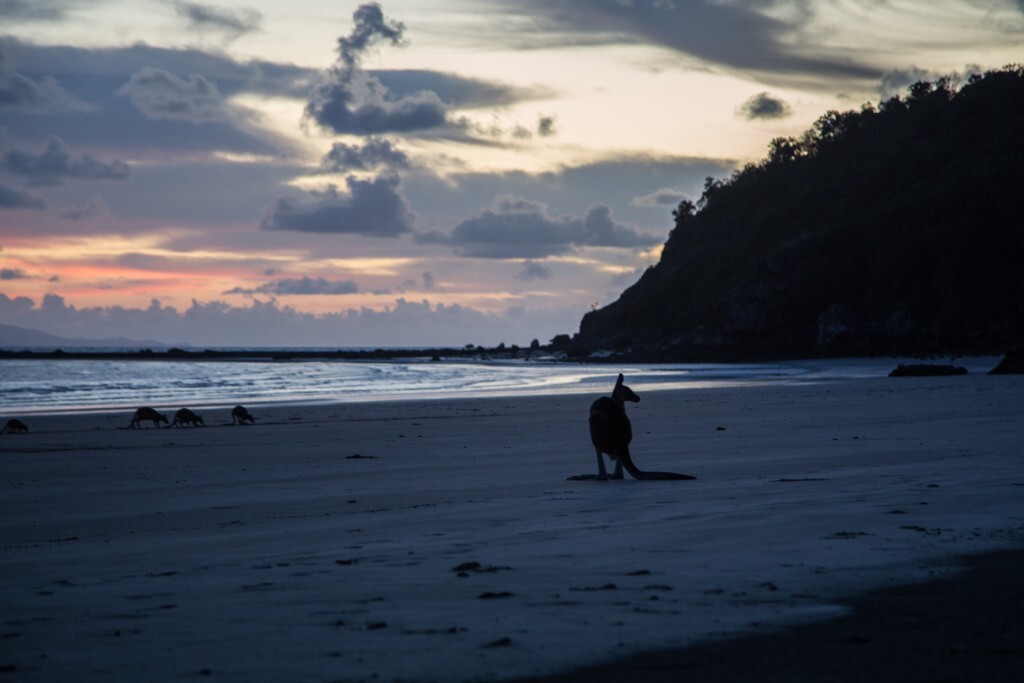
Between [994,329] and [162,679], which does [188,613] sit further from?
[994,329]

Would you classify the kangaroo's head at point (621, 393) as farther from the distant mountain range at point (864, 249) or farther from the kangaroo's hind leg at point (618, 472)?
the distant mountain range at point (864, 249)

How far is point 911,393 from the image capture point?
26.5 metres

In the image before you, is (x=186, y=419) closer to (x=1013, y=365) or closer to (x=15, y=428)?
(x=15, y=428)

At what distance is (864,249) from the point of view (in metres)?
70.9

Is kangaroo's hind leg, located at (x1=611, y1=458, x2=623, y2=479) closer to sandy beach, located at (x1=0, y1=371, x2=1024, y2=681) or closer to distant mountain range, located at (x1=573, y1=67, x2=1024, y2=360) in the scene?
sandy beach, located at (x1=0, y1=371, x2=1024, y2=681)

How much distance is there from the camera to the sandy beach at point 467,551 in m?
4.46

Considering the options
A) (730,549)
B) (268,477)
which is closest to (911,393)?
(268,477)

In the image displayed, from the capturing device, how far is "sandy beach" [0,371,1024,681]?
14.6 feet

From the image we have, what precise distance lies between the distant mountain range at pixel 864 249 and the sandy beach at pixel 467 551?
44788 millimetres

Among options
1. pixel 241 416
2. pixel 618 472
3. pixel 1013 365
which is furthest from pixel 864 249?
pixel 618 472

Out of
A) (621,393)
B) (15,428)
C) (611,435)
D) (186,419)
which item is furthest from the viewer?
(186,419)

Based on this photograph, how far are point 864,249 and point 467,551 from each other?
69634 millimetres

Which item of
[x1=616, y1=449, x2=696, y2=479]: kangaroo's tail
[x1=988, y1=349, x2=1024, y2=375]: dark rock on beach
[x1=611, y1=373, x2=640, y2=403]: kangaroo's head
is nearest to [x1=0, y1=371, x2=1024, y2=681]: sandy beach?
[x1=616, y1=449, x2=696, y2=479]: kangaroo's tail

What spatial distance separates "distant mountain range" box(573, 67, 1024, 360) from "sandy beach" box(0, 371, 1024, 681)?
4479 cm
